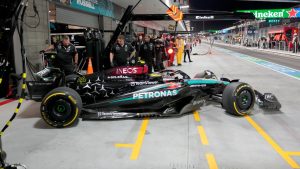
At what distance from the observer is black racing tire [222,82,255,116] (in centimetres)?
606

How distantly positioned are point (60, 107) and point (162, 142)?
1.89m

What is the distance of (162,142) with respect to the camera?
185 inches

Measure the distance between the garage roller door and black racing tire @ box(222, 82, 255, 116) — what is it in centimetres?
752

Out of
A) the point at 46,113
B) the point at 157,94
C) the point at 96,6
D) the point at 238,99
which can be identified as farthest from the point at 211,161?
the point at 96,6

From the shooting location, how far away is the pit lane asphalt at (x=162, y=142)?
13.0 feet

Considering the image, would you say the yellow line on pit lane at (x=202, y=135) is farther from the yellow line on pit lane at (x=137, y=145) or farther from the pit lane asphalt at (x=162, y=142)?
the yellow line on pit lane at (x=137, y=145)

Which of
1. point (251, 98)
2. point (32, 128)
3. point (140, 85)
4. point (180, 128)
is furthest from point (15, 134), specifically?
point (251, 98)

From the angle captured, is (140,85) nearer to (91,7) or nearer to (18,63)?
(18,63)

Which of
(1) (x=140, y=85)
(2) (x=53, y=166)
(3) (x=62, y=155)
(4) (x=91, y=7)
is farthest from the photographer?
(4) (x=91, y=7)

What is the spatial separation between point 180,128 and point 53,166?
233 centimetres

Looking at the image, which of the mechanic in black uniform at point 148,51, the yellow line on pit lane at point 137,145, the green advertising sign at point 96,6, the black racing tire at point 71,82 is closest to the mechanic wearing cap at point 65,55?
the black racing tire at point 71,82

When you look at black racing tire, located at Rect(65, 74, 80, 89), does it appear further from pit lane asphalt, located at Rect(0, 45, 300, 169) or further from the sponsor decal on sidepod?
the sponsor decal on sidepod

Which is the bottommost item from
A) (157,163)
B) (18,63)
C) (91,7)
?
(157,163)

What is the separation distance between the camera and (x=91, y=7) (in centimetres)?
1481
